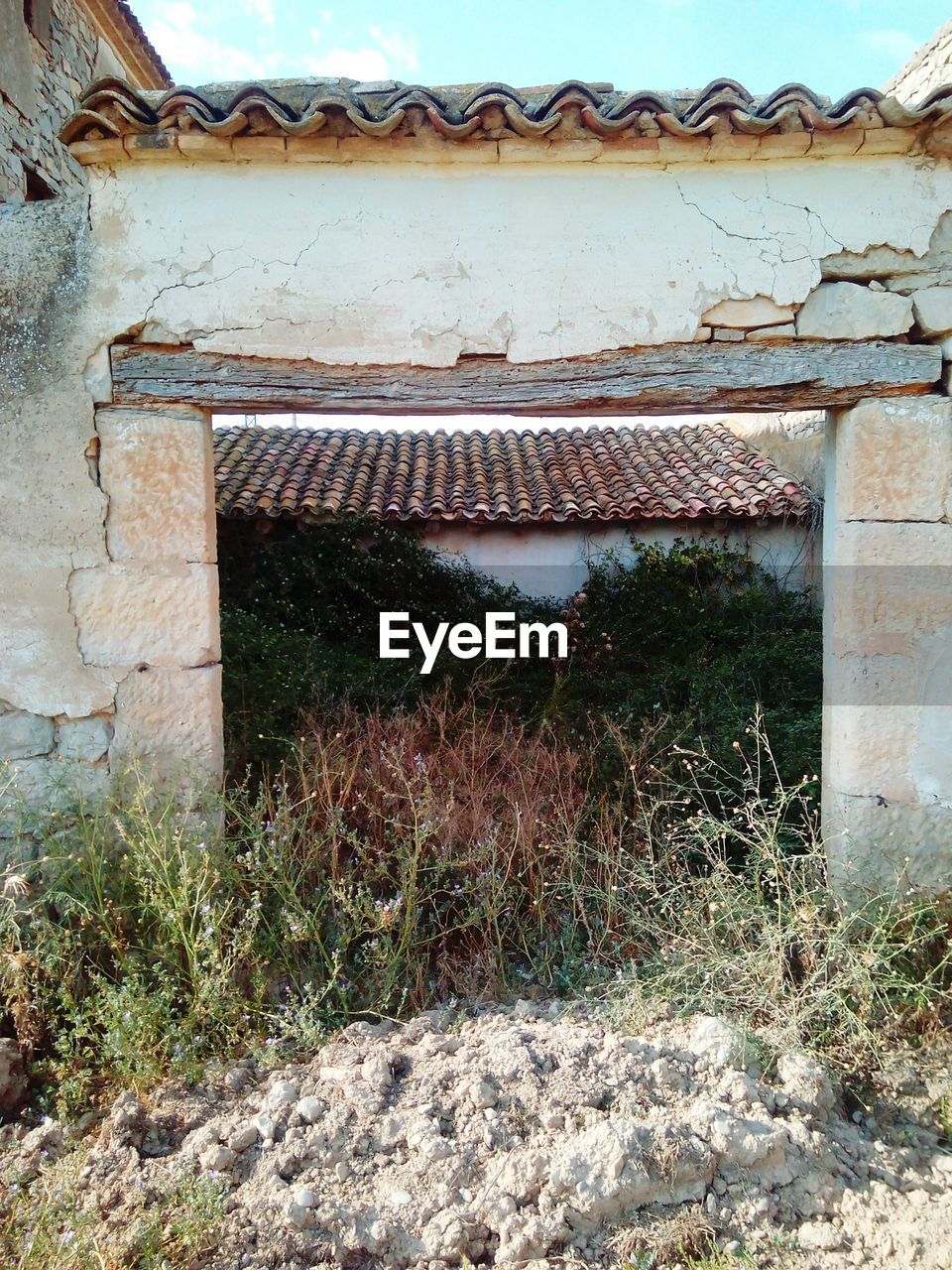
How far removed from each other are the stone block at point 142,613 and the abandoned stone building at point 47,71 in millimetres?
3198

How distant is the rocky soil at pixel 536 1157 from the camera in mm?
2270

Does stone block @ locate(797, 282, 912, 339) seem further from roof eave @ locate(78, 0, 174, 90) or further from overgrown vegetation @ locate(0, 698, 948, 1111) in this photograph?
roof eave @ locate(78, 0, 174, 90)

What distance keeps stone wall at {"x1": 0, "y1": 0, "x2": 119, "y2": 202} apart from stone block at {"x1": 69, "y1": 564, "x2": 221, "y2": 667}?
3.76 m

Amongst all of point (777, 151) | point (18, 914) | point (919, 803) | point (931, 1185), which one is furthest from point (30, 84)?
point (931, 1185)

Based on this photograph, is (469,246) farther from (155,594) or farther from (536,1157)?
(536,1157)

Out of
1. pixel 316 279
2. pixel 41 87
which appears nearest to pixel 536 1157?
pixel 316 279

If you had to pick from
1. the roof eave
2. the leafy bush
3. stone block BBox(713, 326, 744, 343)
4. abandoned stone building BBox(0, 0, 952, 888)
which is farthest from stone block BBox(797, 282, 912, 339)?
the roof eave

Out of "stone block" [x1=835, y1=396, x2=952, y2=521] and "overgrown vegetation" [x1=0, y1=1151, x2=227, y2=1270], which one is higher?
"stone block" [x1=835, y1=396, x2=952, y2=521]

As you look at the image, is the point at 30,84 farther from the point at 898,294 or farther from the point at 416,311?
the point at 898,294

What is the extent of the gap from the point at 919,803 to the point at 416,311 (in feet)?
9.96

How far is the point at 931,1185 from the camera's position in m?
2.50

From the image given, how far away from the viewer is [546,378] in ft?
11.6

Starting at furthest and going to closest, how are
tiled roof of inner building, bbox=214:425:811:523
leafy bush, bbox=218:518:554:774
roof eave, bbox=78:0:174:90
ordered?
tiled roof of inner building, bbox=214:425:811:523 < roof eave, bbox=78:0:174:90 < leafy bush, bbox=218:518:554:774

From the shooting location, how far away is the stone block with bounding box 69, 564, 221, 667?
11.6 feet
